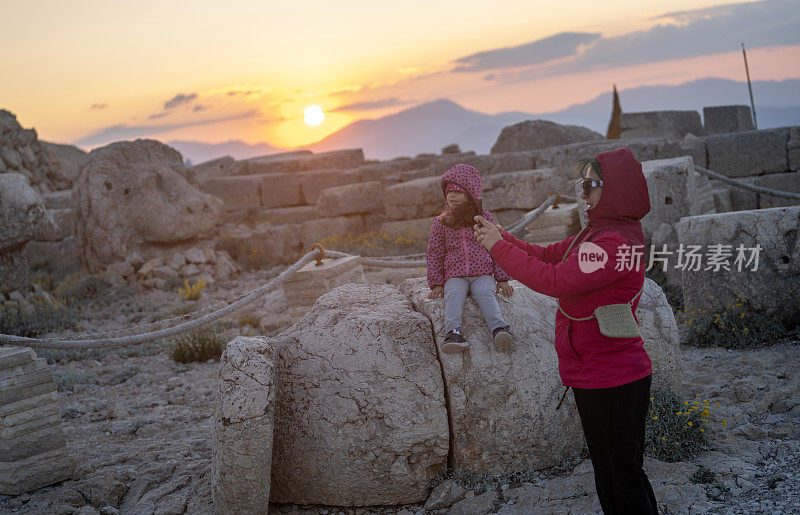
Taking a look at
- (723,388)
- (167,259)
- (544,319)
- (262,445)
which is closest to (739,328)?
(723,388)

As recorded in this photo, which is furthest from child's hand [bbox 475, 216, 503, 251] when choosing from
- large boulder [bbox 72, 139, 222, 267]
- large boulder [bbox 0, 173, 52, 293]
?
large boulder [bbox 72, 139, 222, 267]

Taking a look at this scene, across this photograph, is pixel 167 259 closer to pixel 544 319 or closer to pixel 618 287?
pixel 544 319

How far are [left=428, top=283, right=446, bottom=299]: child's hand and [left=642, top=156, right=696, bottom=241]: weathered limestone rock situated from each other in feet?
12.9

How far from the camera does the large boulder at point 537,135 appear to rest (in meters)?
12.5

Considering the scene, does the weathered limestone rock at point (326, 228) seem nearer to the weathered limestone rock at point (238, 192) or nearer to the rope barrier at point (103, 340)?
the weathered limestone rock at point (238, 192)

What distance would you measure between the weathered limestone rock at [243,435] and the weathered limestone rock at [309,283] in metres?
2.64

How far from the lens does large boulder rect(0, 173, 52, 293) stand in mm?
9195

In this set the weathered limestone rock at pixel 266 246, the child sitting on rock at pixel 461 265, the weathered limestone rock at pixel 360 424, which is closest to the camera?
the weathered limestone rock at pixel 360 424

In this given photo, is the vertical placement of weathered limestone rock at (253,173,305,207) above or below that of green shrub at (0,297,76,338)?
above

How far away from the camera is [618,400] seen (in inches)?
104

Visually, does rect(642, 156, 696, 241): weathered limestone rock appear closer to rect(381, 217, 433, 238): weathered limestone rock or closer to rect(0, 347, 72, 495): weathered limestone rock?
rect(381, 217, 433, 238): weathered limestone rock

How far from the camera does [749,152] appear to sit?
1071 centimetres

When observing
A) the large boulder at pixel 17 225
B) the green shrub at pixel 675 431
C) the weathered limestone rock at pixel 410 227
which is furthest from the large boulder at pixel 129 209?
the green shrub at pixel 675 431

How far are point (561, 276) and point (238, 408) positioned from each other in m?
1.75
